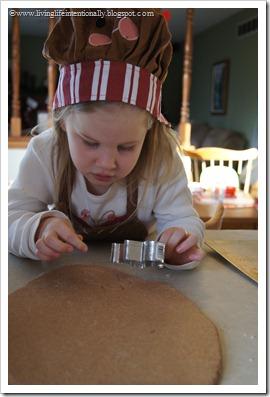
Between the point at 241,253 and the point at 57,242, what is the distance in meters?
0.25

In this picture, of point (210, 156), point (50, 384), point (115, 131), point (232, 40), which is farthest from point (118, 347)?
point (232, 40)

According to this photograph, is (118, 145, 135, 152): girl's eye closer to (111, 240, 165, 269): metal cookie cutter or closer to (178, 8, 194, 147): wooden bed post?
(111, 240, 165, 269): metal cookie cutter

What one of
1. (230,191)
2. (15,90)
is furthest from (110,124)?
(230,191)

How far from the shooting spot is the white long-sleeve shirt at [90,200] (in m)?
0.58

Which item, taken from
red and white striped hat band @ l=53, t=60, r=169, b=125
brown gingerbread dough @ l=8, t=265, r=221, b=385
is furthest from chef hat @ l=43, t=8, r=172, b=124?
brown gingerbread dough @ l=8, t=265, r=221, b=385

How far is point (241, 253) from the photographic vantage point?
0.56 metres

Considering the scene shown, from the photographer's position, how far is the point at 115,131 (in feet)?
1.61

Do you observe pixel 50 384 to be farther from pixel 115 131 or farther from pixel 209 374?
pixel 115 131

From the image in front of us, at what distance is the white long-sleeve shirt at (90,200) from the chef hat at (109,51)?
0.52 feet

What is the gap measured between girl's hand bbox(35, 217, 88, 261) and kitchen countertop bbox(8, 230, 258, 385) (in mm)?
25

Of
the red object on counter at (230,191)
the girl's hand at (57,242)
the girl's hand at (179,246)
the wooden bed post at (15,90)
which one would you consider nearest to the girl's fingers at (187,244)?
the girl's hand at (179,246)

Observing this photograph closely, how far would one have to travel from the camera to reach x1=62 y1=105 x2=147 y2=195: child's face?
0.49 m

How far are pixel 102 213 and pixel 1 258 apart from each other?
30cm

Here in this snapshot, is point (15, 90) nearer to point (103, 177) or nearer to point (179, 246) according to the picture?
point (103, 177)
